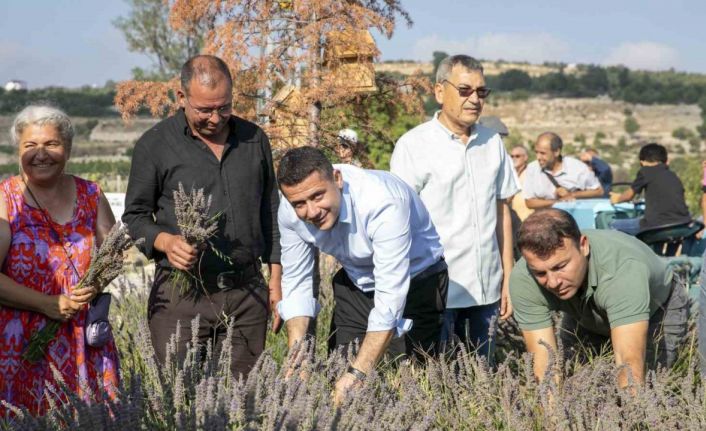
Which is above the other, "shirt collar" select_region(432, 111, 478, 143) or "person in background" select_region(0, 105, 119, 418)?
"shirt collar" select_region(432, 111, 478, 143)

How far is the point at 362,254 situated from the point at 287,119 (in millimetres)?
2356

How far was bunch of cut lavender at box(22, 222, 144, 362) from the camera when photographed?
3.81 meters

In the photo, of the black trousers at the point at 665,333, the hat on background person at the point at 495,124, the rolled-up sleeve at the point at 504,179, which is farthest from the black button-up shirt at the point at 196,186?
the hat on background person at the point at 495,124

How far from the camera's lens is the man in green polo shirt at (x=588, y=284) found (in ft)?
12.5

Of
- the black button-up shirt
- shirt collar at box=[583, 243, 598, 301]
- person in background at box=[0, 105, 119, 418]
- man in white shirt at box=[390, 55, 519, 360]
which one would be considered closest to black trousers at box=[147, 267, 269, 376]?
the black button-up shirt

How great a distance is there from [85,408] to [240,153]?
170 centimetres

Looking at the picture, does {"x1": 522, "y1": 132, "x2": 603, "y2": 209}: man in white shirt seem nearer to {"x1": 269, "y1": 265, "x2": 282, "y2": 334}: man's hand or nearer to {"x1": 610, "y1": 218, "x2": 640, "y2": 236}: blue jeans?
{"x1": 610, "y1": 218, "x2": 640, "y2": 236}: blue jeans

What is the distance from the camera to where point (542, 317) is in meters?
4.12

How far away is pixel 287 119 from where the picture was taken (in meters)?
6.17

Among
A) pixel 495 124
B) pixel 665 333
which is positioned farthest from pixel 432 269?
pixel 495 124

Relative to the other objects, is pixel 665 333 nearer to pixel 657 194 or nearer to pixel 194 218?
pixel 194 218

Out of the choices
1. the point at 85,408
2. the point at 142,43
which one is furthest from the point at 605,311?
the point at 142,43

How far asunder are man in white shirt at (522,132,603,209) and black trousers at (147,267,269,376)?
596cm

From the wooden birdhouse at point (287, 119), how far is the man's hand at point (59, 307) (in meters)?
2.45
